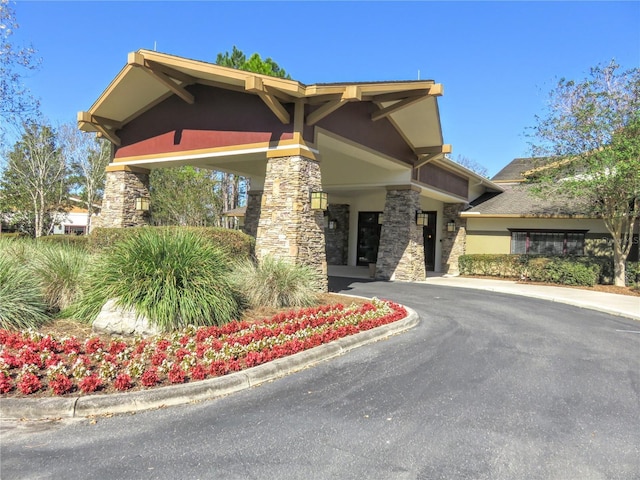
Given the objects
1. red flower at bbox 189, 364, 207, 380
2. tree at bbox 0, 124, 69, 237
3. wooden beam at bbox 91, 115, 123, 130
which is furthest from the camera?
tree at bbox 0, 124, 69, 237

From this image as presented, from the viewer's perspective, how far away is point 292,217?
1010 centimetres

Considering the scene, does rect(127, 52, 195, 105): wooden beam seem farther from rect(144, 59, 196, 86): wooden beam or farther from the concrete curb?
the concrete curb

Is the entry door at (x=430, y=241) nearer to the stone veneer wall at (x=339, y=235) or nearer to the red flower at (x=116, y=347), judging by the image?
the stone veneer wall at (x=339, y=235)

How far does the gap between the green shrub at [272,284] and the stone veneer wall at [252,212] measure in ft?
26.2

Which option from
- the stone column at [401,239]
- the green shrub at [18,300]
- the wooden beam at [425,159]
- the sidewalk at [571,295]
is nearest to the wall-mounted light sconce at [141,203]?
the green shrub at [18,300]

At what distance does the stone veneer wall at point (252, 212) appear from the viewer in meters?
16.6

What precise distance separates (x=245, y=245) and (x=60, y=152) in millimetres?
21930

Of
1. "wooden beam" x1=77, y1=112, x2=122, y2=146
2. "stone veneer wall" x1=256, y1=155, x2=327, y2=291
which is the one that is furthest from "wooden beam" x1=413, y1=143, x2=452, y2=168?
"wooden beam" x1=77, y1=112, x2=122, y2=146

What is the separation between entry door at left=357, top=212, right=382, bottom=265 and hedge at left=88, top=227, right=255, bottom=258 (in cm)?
1067

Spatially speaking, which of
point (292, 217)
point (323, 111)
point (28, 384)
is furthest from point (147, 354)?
point (323, 111)

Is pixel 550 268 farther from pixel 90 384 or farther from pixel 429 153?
pixel 90 384

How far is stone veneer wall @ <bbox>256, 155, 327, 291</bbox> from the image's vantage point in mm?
10103

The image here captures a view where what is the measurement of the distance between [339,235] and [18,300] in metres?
15.8

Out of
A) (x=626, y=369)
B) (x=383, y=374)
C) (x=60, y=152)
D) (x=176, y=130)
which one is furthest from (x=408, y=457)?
(x=60, y=152)
